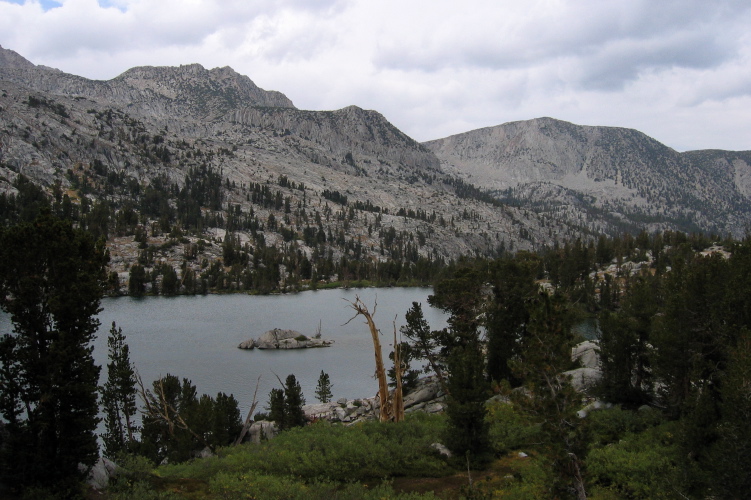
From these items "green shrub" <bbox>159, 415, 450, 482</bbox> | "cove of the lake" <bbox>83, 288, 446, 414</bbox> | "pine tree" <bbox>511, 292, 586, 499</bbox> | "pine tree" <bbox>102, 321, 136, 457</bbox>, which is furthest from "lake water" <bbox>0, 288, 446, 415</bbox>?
"pine tree" <bbox>511, 292, 586, 499</bbox>

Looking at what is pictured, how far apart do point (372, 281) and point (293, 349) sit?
9659 cm

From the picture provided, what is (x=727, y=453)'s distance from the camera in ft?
57.4

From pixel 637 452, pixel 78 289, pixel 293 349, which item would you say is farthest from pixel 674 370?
pixel 293 349

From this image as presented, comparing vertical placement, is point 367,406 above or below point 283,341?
below

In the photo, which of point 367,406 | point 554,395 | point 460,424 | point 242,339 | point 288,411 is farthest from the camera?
point 242,339

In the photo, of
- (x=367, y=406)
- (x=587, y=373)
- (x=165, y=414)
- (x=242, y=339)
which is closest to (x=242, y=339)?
(x=242, y=339)

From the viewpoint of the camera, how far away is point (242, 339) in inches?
3292

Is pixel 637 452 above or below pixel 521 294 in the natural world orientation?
below

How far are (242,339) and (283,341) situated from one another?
8.50 m

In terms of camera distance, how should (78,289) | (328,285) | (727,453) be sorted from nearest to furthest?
(727,453) < (78,289) < (328,285)

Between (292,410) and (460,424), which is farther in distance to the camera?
A: (292,410)

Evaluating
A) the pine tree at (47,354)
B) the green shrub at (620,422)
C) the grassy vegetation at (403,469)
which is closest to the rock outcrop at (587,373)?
the green shrub at (620,422)

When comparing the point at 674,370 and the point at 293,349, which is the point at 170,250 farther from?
the point at 674,370

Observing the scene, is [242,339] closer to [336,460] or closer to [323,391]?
[323,391]
